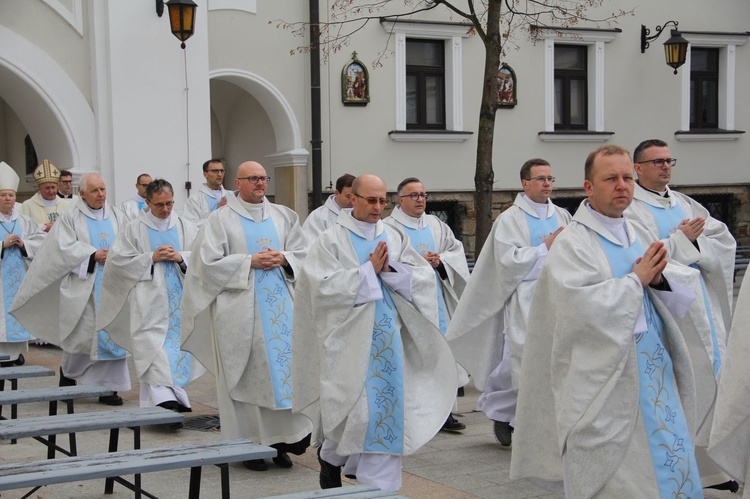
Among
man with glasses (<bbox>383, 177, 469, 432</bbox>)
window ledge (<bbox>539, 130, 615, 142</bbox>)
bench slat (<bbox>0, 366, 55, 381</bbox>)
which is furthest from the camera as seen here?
window ledge (<bbox>539, 130, 615, 142</bbox>)

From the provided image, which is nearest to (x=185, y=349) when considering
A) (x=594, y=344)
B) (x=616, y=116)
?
(x=594, y=344)

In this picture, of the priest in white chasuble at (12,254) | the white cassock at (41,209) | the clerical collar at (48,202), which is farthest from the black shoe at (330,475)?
the clerical collar at (48,202)

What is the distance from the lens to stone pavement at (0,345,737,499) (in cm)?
636

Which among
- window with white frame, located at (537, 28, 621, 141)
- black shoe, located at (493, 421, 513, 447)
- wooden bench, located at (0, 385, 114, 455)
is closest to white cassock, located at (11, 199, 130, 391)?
wooden bench, located at (0, 385, 114, 455)

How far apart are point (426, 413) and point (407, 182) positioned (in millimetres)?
2787

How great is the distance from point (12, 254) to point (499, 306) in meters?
5.68

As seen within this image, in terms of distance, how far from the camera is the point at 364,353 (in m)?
5.96

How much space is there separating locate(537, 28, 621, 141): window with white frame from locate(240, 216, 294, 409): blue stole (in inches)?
440

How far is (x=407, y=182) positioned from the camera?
857 cm

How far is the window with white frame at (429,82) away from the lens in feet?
54.5

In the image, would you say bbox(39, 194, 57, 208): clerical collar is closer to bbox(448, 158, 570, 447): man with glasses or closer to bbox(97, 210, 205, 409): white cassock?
bbox(97, 210, 205, 409): white cassock

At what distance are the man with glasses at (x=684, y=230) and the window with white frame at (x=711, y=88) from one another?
12.6 meters

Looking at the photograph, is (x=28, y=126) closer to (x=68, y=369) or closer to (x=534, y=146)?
(x=68, y=369)

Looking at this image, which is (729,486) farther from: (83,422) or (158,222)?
(158,222)
